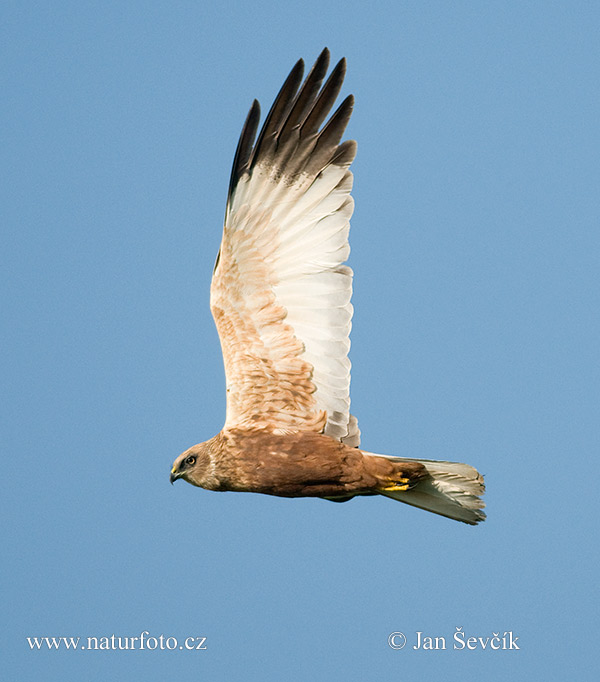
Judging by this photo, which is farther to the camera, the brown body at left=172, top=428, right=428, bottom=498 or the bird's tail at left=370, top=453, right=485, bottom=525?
the bird's tail at left=370, top=453, right=485, bottom=525

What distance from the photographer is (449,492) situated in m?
9.24

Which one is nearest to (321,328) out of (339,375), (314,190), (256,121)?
(339,375)

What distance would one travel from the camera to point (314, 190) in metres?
8.92

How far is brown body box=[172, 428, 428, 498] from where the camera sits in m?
8.81

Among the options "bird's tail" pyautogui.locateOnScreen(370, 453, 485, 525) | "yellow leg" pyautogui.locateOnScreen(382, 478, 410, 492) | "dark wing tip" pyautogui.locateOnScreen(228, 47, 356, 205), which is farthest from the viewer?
"bird's tail" pyautogui.locateOnScreen(370, 453, 485, 525)

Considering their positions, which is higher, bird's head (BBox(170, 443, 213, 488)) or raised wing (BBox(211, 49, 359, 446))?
raised wing (BBox(211, 49, 359, 446))

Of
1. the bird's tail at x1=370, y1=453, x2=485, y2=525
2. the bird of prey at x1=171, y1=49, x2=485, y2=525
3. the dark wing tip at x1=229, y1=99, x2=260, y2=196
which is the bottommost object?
the bird's tail at x1=370, y1=453, x2=485, y2=525

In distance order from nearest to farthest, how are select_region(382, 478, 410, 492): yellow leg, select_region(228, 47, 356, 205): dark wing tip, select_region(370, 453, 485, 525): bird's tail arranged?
select_region(228, 47, 356, 205): dark wing tip → select_region(382, 478, 410, 492): yellow leg → select_region(370, 453, 485, 525): bird's tail

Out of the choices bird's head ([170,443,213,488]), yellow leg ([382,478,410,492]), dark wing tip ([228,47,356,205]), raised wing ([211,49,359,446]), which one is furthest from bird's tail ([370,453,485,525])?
dark wing tip ([228,47,356,205])

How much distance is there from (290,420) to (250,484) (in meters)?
0.64

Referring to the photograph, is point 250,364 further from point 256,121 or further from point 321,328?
point 256,121

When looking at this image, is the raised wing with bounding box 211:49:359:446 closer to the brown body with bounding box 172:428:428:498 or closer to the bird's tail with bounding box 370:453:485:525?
the brown body with bounding box 172:428:428:498

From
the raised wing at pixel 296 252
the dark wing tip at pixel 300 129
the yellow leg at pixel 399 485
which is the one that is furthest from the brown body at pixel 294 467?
the dark wing tip at pixel 300 129

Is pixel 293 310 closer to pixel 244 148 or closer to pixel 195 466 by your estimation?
pixel 244 148
